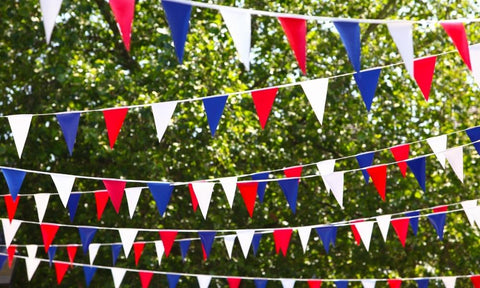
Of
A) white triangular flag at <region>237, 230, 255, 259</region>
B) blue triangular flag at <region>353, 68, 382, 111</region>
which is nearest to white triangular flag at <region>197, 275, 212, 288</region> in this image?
white triangular flag at <region>237, 230, 255, 259</region>

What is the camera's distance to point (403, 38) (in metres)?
3.74

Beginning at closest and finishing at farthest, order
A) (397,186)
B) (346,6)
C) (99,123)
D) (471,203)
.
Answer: (471,203) → (99,123) → (397,186) → (346,6)

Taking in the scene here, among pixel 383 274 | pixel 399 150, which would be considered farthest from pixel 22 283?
pixel 399 150

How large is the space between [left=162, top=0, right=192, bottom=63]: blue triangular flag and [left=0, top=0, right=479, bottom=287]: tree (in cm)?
580

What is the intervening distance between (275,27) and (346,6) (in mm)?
932

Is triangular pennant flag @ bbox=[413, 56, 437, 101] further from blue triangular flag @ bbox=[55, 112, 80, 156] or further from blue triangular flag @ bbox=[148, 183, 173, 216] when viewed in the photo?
blue triangular flag @ bbox=[148, 183, 173, 216]

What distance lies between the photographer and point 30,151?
10078 millimetres

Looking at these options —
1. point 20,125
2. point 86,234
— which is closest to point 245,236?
point 86,234

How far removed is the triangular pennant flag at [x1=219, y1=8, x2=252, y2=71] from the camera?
3570 millimetres

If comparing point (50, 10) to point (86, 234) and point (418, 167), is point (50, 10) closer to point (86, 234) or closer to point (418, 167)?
point (418, 167)

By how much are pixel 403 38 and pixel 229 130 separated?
6104 millimetres

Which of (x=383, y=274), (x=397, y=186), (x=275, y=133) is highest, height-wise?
(x=275, y=133)

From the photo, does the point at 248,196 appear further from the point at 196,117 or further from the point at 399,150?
the point at 196,117

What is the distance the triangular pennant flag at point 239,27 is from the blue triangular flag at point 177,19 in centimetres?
16
